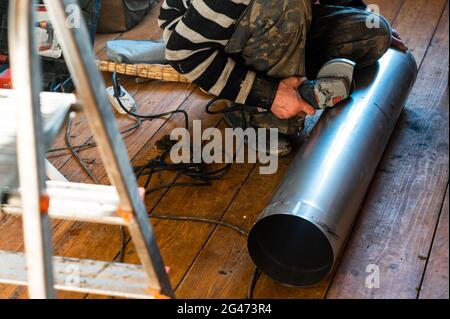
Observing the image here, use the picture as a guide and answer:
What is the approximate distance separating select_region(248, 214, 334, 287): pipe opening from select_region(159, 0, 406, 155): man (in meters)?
0.40

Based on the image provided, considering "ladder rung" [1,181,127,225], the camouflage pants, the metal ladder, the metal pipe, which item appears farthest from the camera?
the camouflage pants

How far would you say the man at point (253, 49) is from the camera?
6.17 feet

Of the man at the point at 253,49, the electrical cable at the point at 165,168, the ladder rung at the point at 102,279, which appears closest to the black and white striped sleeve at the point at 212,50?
the man at the point at 253,49

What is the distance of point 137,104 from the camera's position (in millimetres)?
2336

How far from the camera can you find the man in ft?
6.17

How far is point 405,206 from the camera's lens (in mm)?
1846

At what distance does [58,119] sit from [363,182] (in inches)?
35.1

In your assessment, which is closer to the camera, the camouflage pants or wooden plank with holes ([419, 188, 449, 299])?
wooden plank with holes ([419, 188, 449, 299])

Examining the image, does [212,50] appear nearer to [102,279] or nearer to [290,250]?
[290,250]

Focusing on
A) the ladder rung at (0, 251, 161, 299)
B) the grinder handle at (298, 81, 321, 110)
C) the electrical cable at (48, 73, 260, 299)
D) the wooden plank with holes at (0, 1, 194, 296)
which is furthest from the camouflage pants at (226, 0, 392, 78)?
the ladder rung at (0, 251, 161, 299)

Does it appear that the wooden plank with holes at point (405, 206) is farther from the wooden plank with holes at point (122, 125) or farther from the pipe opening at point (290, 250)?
the wooden plank with holes at point (122, 125)

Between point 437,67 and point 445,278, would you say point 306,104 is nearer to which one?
point 445,278

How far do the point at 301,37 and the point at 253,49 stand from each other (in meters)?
0.15

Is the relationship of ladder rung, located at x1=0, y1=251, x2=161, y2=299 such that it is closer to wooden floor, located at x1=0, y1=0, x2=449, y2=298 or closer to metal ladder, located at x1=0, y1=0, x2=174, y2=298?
metal ladder, located at x1=0, y1=0, x2=174, y2=298
